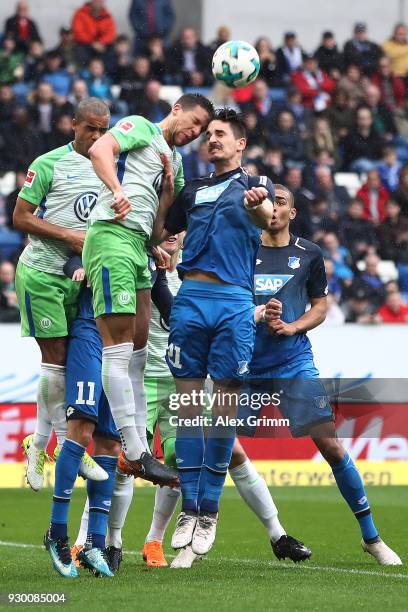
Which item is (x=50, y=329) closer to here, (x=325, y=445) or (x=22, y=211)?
(x=22, y=211)

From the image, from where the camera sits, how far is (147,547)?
8.20 m

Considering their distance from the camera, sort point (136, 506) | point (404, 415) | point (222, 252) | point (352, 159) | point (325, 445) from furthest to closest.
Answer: point (352, 159)
point (404, 415)
point (136, 506)
point (325, 445)
point (222, 252)

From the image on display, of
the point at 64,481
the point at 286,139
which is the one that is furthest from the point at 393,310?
the point at 64,481

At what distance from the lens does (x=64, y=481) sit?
7109 millimetres

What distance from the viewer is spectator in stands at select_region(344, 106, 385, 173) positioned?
798 inches

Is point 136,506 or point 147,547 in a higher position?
point 147,547

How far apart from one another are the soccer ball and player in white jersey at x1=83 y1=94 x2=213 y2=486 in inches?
22.4

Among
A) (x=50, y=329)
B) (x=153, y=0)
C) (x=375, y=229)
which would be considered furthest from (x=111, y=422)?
(x=153, y=0)

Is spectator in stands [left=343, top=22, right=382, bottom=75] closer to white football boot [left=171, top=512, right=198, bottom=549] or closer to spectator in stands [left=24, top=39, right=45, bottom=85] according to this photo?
spectator in stands [left=24, top=39, right=45, bottom=85]

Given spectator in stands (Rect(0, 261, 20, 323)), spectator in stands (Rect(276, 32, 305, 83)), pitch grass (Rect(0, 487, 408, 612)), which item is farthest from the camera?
spectator in stands (Rect(276, 32, 305, 83))

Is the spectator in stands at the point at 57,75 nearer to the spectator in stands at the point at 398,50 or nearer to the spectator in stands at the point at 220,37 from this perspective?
the spectator in stands at the point at 220,37

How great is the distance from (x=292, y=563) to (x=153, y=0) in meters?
15.5

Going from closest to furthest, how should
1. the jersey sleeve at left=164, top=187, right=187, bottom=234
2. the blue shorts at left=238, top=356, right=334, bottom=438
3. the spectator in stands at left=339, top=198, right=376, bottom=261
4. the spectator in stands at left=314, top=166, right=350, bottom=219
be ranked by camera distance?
the jersey sleeve at left=164, top=187, right=187, bottom=234
the blue shorts at left=238, top=356, right=334, bottom=438
the spectator in stands at left=339, top=198, right=376, bottom=261
the spectator in stands at left=314, top=166, right=350, bottom=219

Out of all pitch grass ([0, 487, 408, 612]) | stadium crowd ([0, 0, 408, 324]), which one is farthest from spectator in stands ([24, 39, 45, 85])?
pitch grass ([0, 487, 408, 612])
